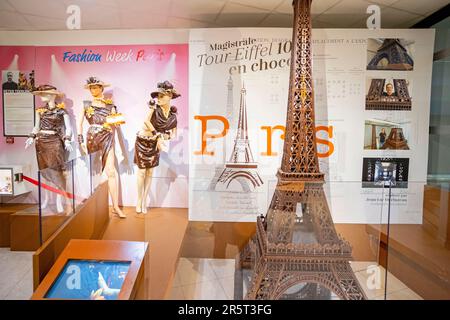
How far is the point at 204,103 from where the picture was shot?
8.66 feet

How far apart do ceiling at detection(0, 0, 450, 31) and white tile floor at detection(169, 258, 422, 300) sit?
71.7 inches

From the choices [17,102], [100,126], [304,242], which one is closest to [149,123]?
[100,126]

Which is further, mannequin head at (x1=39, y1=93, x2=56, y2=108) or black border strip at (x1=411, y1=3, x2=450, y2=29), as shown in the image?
mannequin head at (x1=39, y1=93, x2=56, y2=108)

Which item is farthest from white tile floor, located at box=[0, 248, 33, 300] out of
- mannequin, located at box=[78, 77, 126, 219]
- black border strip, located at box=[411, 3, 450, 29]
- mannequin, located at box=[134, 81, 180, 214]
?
black border strip, located at box=[411, 3, 450, 29]

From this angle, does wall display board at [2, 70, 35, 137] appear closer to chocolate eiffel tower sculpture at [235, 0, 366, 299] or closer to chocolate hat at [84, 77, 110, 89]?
chocolate hat at [84, 77, 110, 89]

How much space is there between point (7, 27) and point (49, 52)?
0.35 meters

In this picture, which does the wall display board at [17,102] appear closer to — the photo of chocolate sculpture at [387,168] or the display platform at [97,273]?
the display platform at [97,273]

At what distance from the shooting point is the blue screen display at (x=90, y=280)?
1.29m

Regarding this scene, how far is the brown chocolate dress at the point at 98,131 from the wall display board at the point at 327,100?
778 mm

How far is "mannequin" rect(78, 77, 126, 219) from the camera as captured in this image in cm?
270

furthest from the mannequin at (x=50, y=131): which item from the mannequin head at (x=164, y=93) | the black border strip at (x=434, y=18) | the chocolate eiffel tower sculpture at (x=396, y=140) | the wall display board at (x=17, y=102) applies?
the black border strip at (x=434, y=18)

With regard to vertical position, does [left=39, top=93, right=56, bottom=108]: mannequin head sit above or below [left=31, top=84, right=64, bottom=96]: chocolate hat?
below
